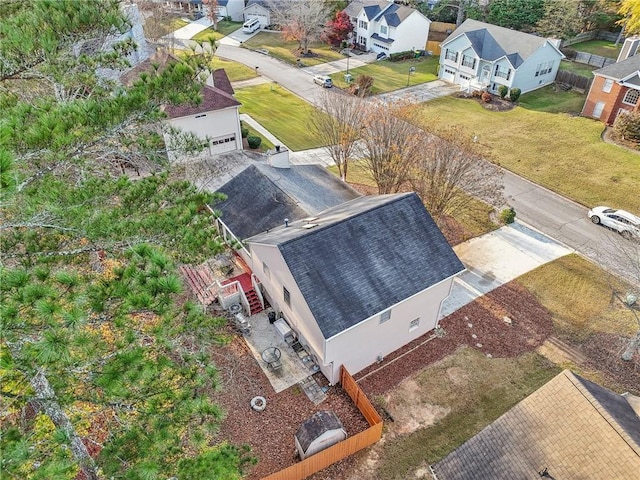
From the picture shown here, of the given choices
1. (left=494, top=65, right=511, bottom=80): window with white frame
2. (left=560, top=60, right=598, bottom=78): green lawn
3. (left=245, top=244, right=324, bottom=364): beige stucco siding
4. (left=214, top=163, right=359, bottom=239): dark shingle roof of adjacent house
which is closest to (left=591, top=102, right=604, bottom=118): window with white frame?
(left=494, top=65, right=511, bottom=80): window with white frame

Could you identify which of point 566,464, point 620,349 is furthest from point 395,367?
point 620,349

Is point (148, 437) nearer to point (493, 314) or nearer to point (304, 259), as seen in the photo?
point (304, 259)

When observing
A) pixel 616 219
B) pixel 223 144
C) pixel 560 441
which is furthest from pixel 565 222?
pixel 223 144

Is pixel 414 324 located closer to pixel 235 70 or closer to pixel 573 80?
pixel 573 80

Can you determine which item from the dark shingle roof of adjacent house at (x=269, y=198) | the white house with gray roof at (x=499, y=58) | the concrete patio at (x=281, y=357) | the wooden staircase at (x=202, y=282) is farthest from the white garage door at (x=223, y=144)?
the white house with gray roof at (x=499, y=58)

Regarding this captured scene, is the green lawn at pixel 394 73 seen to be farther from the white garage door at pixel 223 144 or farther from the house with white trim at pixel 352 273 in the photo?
the house with white trim at pixel 352 273

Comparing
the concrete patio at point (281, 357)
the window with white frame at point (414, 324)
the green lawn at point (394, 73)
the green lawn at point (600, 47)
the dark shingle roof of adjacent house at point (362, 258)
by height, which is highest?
the dark shingle roof of adjacent house at point (362, 258)
